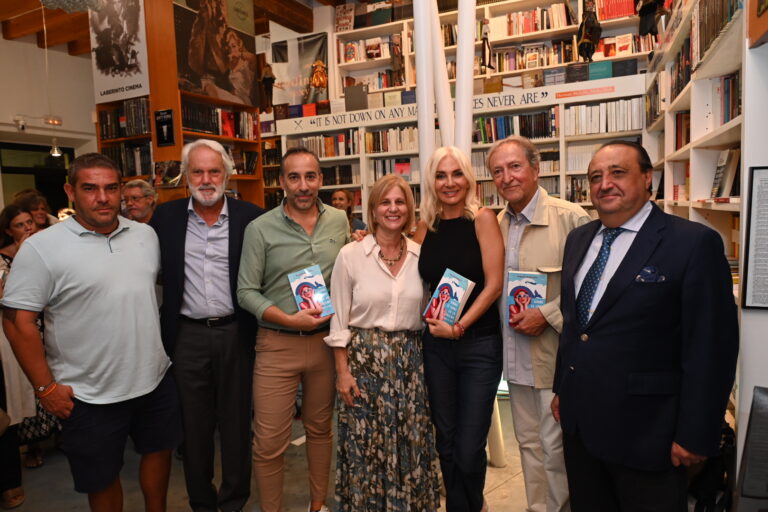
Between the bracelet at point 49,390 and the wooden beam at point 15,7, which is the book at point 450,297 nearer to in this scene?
the bracelet at point 49,390

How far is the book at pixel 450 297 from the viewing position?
1993 mm

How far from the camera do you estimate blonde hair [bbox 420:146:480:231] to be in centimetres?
217

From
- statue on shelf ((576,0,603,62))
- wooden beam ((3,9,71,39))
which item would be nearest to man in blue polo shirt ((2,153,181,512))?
statue on shelf ((576,0,603,62))

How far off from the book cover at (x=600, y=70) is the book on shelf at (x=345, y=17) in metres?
4.04

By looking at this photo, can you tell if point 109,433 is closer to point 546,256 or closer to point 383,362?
point 383,362

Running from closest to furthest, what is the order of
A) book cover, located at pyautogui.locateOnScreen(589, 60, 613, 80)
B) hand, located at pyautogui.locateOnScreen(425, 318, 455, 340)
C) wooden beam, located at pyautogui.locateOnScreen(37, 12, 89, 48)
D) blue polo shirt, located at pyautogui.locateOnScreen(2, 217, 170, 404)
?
1. blue polo shirt, located at pyautogui.locateOnScreen(2, 217, 170, 404)
2. hand, located at pyautogui.locateOnScreen(425, 318, 455, 340)
3. book cover, located at pyautogui.locateOnScreen(589, 60, 613, 80)
4. wooden beam, located at pyautogui.locateOnScreen(37, 12, 89, 48)

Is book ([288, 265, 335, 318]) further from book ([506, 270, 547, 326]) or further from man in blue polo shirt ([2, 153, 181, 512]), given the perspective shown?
book ([506, 270, 547, 326])

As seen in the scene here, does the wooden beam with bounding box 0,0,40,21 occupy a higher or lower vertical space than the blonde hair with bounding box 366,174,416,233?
higher

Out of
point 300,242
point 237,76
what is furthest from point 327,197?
point 300,242

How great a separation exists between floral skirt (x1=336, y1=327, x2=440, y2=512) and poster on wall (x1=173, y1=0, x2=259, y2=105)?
3.79 metres

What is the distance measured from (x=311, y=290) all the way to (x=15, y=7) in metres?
7.40

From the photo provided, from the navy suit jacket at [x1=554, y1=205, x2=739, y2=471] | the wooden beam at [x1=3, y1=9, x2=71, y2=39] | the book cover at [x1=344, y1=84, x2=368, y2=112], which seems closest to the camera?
the navy suit jacket at [x1=554, y1=205, x2=739, y2=471]

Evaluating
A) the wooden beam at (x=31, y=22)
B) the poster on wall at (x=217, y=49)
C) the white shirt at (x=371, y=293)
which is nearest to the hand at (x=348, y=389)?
the white shirt at (x=371, y=293)

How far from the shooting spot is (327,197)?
7.41m
